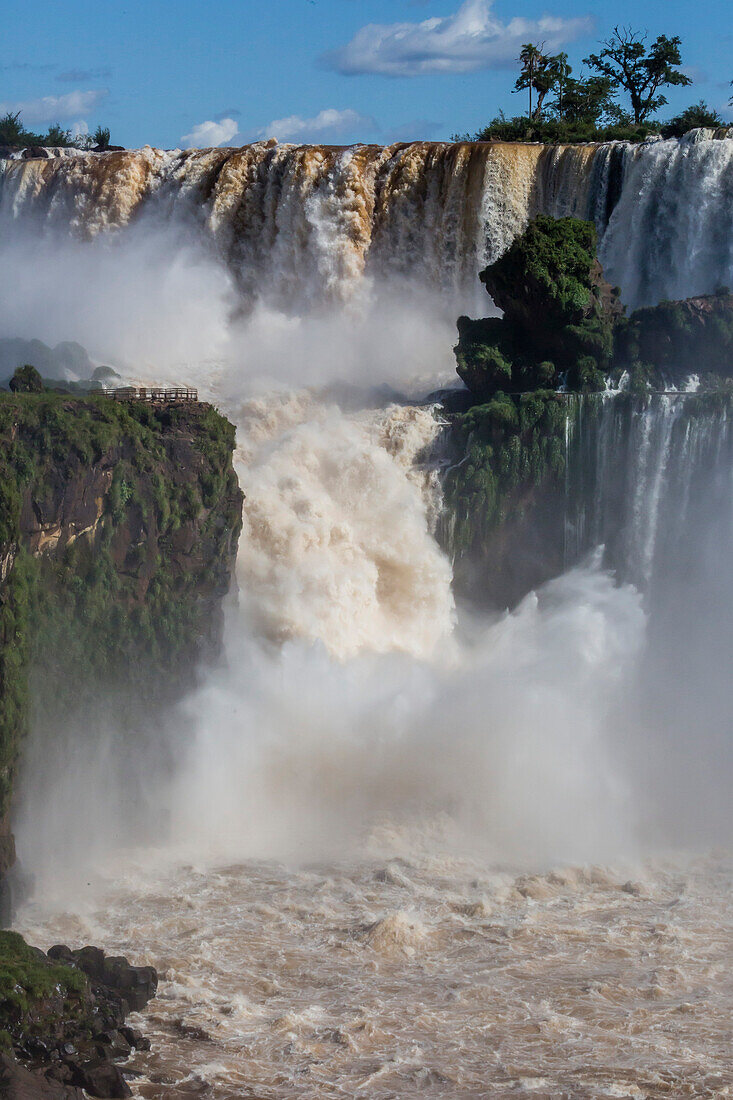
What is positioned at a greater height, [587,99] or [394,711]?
[587,99]

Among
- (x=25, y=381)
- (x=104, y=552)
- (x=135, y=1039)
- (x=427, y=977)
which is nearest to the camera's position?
(x=135, y=1039)

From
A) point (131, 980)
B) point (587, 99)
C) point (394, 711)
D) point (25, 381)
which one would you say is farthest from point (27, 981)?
point (587, 99)

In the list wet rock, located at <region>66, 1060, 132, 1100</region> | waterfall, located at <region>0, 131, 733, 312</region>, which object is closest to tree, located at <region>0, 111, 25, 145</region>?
waterfall, located at <region>0, 131, 733, 312</region>

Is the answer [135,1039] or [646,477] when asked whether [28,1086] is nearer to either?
[135,1039]

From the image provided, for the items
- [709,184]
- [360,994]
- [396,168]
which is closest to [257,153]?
[396,168]

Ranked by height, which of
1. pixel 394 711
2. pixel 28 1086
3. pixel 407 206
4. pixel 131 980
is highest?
pixel 407 206

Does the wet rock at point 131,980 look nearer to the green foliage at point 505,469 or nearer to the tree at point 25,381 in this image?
the tree at point 25,381

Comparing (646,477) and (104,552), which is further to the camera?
(646,477)
